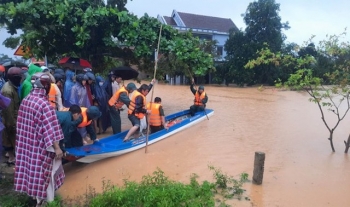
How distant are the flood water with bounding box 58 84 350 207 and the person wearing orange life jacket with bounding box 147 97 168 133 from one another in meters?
0.41

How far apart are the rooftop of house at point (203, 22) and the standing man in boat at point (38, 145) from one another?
28.9 meters

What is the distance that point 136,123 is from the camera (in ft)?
25.2

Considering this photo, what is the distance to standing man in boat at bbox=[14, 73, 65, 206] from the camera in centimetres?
396

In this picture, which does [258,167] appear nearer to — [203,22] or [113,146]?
[113,146]

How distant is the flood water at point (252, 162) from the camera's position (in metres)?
5.62

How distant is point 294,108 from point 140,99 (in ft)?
37.9

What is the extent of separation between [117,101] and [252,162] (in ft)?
11.3

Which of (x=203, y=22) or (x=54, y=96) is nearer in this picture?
(x=54, y=96)

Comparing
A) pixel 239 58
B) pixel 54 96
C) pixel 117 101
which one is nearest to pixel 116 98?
pixel 117 101

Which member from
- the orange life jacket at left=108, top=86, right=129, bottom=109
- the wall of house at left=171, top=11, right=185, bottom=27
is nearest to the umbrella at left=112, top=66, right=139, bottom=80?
the orange life jacket at left=108, top=86, right=129, bottom=109

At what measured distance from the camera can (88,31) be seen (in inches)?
345

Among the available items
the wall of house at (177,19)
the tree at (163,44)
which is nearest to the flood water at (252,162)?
the tree at (163,44)

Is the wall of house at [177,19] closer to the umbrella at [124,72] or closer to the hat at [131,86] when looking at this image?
the umbrella at [124,72]

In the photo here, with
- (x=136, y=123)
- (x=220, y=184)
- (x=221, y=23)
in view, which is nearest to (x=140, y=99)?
(x=136, y=123)
